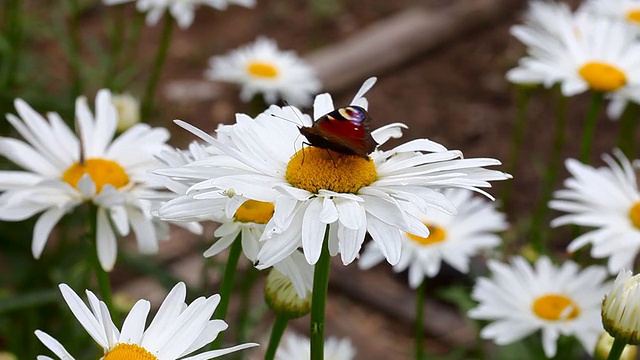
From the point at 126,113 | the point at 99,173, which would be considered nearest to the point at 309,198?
the point at 99,173

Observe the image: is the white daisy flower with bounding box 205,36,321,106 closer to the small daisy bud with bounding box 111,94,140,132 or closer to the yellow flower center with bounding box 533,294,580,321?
the small daisy bud with bounding box 111,94,140,132

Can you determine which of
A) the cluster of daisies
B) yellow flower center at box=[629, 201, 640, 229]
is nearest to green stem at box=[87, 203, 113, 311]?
the cluster of daisies

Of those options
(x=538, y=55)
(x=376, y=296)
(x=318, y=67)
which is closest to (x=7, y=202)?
(x=538, y=55)

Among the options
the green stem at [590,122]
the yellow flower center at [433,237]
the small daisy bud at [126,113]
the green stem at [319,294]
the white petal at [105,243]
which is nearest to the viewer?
the green stem at [319,294]

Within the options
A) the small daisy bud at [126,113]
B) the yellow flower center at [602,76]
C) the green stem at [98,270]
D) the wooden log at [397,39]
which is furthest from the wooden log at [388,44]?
the green stem at [98,270]

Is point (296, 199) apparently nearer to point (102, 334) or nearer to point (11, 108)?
point (102, 334)

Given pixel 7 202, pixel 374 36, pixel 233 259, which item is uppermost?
pixel 374 36

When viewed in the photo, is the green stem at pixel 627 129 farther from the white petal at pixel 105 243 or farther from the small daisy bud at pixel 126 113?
the white petal at pixel 105 243
